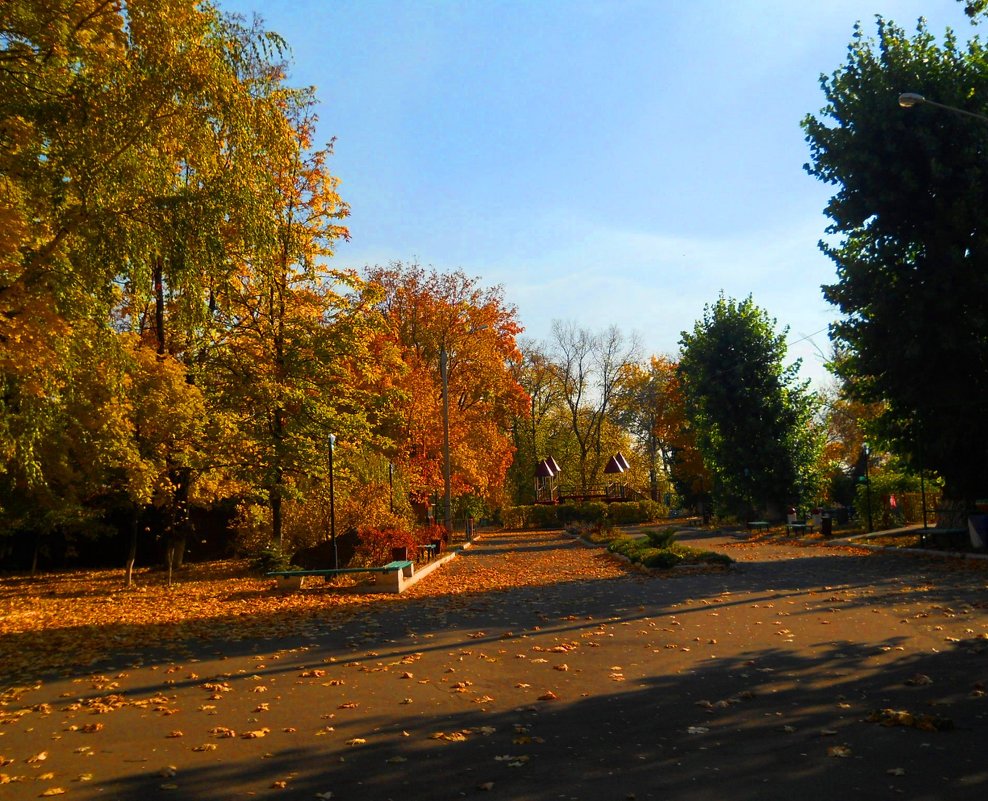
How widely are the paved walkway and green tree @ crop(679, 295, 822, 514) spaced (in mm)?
24824

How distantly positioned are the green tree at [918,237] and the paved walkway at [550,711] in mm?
9112

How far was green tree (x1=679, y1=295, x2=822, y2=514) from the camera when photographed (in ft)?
124

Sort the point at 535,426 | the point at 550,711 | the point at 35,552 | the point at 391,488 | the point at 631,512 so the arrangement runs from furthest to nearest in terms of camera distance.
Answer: the point at 535,426 → the point at 631,512 → the point at 35,552 → the point at 391,488 → the point at 550,711

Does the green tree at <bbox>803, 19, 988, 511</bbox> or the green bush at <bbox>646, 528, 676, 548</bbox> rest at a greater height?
the green tree at <bbox>803, 19, 988, 511</bbox>

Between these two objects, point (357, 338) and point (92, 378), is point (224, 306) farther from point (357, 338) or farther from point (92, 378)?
point (92, 378)

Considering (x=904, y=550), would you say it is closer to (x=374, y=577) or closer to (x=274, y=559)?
(x=374, y=577)

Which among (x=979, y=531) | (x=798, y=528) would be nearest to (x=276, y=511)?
(x=979, y=531)

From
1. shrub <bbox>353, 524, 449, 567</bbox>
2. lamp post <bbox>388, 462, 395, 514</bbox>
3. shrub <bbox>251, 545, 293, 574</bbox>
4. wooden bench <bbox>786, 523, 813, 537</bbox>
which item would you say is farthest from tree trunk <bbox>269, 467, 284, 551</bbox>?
wooden bench <bbox>786, 523, 813, 537</bbox>

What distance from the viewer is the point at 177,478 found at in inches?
950

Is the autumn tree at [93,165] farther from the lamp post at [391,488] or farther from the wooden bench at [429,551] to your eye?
the lamp post at [391,488]

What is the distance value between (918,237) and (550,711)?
18.2m

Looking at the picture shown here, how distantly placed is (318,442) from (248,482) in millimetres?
2149

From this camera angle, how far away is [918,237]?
21.2 meters

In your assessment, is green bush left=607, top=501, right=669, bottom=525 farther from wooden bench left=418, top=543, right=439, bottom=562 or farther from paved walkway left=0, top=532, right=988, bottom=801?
paved walkway left=0, top=532, right=988, bottom=801
